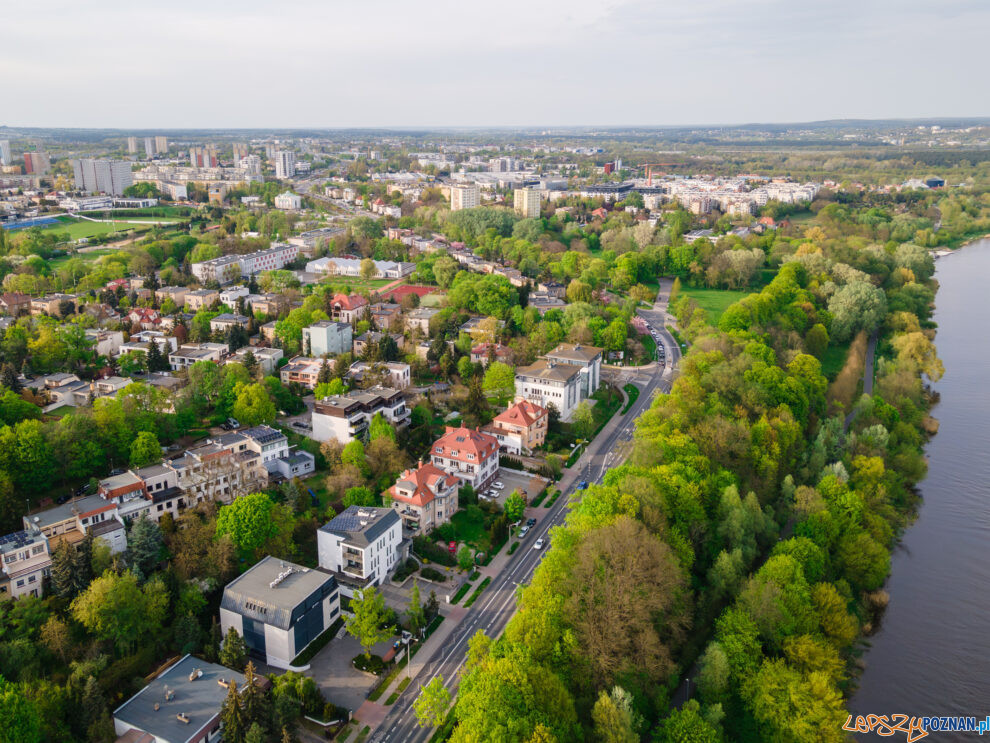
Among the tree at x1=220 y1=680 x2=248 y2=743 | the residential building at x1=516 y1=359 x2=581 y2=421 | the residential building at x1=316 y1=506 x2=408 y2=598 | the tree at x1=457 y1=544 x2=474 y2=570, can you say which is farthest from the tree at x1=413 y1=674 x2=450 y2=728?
the residential building at x1=516 y1=359 x2=581 y2=421

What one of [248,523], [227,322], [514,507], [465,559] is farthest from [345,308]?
[465,559]

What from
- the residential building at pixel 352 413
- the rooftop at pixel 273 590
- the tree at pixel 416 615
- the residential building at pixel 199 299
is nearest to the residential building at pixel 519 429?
the residential building at pixel 352 413

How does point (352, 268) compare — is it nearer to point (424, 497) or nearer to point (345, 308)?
point (345, 308)

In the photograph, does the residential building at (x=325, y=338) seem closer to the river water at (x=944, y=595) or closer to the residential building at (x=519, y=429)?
the residential building at (x=519, y=429)

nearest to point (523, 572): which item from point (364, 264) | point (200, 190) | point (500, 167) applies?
point (364, 264)

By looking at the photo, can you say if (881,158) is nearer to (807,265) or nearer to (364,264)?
(807,265)
